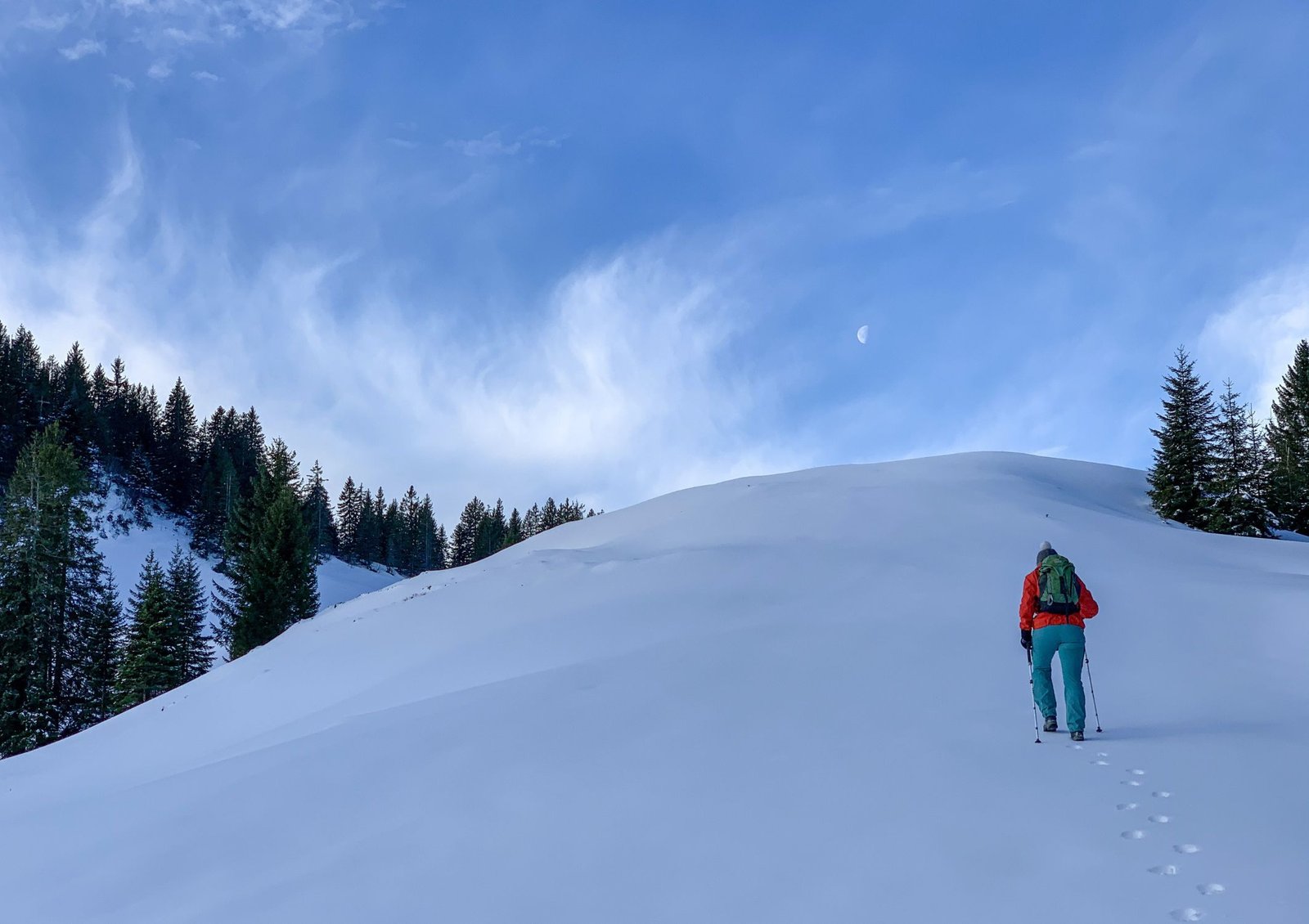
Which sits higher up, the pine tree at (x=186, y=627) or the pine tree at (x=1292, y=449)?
the pine tree at (x=1292, y=449)

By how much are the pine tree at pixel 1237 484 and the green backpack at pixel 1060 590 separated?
3102 cm

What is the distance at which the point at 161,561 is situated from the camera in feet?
197

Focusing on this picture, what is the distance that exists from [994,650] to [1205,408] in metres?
32.2

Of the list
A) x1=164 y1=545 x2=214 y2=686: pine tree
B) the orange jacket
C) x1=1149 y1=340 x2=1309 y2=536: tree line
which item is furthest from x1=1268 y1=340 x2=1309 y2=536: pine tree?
x1=164 y1=545 x2=214 y2=686: pine tree

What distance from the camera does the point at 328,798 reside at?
6.69m

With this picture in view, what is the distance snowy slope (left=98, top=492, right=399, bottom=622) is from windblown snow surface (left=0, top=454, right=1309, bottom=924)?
46.2 meters

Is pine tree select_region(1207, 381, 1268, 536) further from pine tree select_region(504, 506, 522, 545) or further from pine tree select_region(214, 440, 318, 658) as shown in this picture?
pine tree select_region(504, 506, 522, 545)

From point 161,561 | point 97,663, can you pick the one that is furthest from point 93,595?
point 161,561

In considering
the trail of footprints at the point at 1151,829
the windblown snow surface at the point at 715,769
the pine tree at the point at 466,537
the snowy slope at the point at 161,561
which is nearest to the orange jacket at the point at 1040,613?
the windblown snow surface at the point at 715,769

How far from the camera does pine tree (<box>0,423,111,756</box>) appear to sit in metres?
30.5

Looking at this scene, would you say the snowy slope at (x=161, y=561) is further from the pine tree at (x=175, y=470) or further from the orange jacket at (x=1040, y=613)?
the orange jacket at (x=1040, y=613)

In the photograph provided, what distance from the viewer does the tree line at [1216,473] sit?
32750mm

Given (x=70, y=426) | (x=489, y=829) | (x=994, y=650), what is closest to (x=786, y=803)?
(x=489, y=829)

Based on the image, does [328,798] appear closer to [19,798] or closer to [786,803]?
[786,803]
